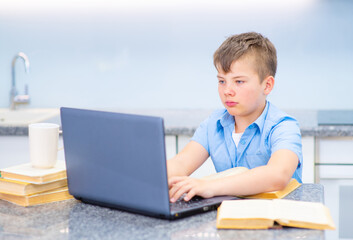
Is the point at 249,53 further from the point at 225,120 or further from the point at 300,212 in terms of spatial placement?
the point at 300,212

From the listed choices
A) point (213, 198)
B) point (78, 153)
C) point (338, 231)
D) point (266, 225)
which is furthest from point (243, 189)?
point (338, 231)

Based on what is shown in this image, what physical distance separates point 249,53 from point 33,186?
703 millimetres

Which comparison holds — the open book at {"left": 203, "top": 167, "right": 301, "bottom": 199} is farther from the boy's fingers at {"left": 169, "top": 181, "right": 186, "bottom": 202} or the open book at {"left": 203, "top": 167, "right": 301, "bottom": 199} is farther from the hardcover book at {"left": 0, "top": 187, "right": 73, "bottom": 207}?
the hardcover book at {"left": 0, "top": 187, "right": 73, "bottom": 207}

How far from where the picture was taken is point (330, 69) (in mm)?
2613

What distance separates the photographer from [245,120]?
5.00 ft

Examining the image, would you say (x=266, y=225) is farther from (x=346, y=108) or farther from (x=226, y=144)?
(x=346, y=108)

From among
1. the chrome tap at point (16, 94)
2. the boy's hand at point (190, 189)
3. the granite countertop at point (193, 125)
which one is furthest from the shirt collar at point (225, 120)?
the chrome tap at point (16, 94)

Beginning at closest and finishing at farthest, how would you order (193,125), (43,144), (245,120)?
(43,144) → (245,120) → (193,125)

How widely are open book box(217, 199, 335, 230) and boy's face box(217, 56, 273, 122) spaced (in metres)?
0.45

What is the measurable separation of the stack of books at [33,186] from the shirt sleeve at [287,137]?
0.54 metres

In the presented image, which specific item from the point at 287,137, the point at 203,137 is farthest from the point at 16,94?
the point at 287,137

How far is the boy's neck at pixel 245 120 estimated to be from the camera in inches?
59.1

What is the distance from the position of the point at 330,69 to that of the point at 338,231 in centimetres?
86

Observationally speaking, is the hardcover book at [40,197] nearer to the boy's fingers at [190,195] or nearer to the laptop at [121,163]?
the laptop at [121,163]
